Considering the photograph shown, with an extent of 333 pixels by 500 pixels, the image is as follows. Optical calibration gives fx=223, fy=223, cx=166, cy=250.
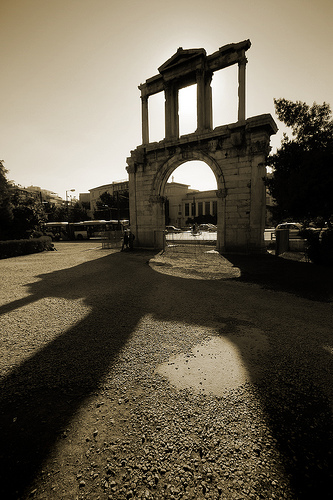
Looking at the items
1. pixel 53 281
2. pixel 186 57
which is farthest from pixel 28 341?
pixel 186 57

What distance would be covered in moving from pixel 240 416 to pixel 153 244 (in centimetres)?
1618

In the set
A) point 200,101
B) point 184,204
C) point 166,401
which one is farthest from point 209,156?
point 184,204

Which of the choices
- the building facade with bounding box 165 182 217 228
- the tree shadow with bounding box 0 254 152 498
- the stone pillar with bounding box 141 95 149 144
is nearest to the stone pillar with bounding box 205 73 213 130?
the stone pillar with bounding box 141 95 149 144

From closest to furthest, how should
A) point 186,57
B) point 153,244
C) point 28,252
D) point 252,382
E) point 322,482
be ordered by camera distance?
point 322,482, point 252,382, point 186,57, point 28,252, point 153,244

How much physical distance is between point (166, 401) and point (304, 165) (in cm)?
945

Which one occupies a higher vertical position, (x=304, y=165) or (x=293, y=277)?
(x=304, y=165)

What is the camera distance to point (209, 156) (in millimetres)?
15211

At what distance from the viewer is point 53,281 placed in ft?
26.8

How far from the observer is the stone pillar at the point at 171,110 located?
1692 centimetres

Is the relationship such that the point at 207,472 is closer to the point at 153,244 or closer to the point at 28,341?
the point at 28,341

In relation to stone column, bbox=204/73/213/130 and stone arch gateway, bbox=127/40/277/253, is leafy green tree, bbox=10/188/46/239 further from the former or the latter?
stone column, bbox=204/73/213/130

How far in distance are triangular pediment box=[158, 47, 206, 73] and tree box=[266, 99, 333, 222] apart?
8.71 metres

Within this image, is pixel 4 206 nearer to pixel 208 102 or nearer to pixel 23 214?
pixel 23 214

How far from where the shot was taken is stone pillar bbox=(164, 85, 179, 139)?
1692 centimetres
